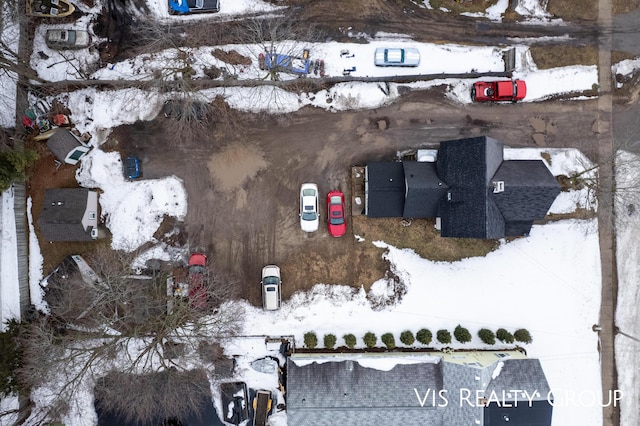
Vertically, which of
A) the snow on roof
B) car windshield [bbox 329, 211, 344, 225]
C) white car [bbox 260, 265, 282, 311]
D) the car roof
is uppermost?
car windshield [bbox 329, 211, 344, 225]

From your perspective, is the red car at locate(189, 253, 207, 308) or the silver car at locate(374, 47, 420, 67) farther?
the silver car at locate(374, 47, 420, 67)

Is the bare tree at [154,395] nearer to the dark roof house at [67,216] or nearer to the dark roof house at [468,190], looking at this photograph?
the dark roof house at [67,216]

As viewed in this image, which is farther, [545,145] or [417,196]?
[545,145]

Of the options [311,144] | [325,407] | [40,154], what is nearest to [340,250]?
[311,144]

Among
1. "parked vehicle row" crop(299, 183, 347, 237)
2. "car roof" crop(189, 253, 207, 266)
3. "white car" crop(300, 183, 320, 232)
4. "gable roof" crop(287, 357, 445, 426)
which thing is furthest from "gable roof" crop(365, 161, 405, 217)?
"car roof" crop(189, 253, 207, 266)

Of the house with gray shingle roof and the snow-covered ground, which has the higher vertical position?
the snow-covered ground

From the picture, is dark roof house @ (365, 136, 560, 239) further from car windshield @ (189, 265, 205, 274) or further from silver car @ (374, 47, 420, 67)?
car windshield @ (189, 265, 205, 274)

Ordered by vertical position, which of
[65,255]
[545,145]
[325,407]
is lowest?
[325,407]

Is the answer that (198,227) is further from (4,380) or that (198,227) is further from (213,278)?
(4,380)
